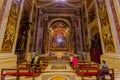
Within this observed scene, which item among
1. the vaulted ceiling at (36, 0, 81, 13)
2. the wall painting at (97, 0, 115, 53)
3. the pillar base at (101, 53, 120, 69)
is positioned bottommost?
the pillar base at (101, 53, 120, 69)

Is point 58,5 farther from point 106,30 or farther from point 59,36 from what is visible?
point 106,30

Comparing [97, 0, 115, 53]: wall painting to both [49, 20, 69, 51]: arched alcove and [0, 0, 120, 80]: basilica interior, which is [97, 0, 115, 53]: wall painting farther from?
[49, 20, 69, 51]: arched alcove

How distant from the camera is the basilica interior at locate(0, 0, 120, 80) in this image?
7375mm

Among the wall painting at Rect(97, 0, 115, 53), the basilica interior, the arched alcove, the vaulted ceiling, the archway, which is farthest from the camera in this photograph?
the arched alcove

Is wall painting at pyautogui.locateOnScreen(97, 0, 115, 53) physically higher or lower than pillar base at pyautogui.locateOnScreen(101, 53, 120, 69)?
higher

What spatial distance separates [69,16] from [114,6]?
9.82 metres

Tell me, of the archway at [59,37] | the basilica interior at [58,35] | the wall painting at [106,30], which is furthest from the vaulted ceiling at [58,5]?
the wall painting at [106,30]

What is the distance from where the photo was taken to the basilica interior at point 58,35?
738cm

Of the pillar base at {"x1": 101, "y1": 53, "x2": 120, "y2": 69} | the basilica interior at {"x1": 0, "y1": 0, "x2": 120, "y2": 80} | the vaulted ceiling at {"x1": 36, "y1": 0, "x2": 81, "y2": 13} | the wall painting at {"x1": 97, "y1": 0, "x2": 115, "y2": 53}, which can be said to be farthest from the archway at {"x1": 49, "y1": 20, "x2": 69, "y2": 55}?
the pillar base at {"x1": 101, "y1": 53, "x2": 120, "y2": 69}

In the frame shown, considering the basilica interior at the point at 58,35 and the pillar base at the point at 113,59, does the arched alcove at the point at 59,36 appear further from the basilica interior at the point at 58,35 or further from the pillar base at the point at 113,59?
the pillar base at the point at 113,59

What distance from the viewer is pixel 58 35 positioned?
1878cm

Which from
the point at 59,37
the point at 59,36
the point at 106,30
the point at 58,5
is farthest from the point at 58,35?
the point at 106,30

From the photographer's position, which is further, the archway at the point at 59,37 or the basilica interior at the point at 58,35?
the archway at the point at 59,37

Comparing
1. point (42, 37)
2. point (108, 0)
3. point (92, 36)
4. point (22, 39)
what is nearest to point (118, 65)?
point (108, 0)
